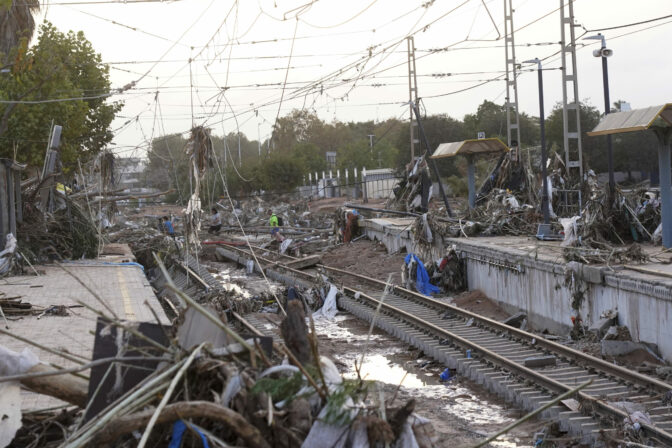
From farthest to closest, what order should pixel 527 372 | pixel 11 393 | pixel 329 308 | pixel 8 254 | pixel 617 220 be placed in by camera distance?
1. pixel 8 254
2. pixel 329 308
3. pixel 617 220
4. pixel 527 372
5. pixel 11 393

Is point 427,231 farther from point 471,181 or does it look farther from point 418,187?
point 418,187

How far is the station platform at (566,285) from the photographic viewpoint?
11.8 m

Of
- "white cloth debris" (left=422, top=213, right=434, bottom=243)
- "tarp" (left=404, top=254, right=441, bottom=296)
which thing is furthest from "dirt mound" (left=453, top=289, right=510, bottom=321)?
"white cloth debris" (left=422, top=213, right=434, bottom=243)

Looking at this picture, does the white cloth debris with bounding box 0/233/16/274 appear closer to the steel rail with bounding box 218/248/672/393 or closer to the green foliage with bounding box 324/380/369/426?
the steel rail with bounding box 218/248/672/393

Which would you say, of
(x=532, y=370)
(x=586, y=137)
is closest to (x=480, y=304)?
(x=532, y=370)

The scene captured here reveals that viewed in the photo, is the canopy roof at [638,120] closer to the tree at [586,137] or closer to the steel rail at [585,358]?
the steel rail at [585,358]

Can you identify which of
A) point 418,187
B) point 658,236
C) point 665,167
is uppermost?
point 665,167

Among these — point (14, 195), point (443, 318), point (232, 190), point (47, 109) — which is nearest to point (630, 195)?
point (443, 318)

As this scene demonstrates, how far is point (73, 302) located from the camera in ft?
49.2

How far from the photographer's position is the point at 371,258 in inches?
1133

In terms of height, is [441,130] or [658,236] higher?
[441,130]

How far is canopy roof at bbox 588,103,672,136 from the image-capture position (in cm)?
1450

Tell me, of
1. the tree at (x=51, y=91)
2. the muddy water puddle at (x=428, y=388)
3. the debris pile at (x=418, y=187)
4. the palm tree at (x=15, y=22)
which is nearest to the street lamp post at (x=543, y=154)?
the muddy water puddle at (x=428, y=388)

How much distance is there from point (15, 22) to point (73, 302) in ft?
64.6
